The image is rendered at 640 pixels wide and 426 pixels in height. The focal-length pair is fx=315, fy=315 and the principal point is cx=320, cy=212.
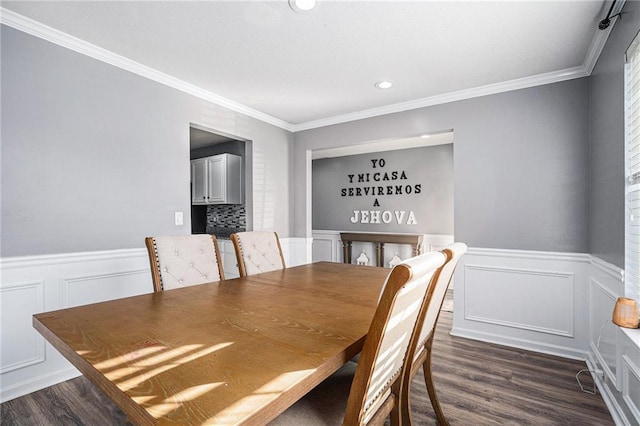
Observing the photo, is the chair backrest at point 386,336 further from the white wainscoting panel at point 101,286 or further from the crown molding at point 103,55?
the crown molding at point 103,55

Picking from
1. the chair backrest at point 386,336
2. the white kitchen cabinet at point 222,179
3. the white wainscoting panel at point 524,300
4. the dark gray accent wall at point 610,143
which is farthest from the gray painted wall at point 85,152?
the dark gray accent wall at point 610,143

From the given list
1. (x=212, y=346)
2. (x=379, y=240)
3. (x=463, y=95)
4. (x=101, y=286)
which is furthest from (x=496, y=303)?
(x=101, y=286)

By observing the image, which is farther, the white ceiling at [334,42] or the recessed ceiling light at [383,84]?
the recessed ceiling light at [383,84]

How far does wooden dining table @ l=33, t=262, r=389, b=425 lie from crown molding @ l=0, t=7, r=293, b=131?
6.43 ft

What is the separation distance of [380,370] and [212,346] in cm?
52

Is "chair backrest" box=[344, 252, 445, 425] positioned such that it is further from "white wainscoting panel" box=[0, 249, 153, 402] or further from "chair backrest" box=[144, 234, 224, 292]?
"white wainscoting panel" box=[0, 249, 153, 402]

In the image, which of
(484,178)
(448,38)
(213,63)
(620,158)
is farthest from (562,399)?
(213,63)

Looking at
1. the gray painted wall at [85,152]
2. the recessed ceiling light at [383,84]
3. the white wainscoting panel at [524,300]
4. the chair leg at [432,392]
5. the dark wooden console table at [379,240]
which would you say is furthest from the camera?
the dark wooden console table at [379,240]

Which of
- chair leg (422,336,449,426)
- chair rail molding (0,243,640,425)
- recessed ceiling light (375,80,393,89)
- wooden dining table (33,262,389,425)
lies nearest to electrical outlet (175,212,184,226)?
chair rail molding (0,243,640,425)

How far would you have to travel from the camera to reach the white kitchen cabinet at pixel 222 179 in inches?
171

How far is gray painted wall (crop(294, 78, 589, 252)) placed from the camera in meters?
2.66

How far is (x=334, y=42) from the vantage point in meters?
2.25

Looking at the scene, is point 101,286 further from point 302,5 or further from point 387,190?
point 387,190

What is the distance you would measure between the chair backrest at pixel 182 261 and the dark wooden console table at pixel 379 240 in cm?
362
